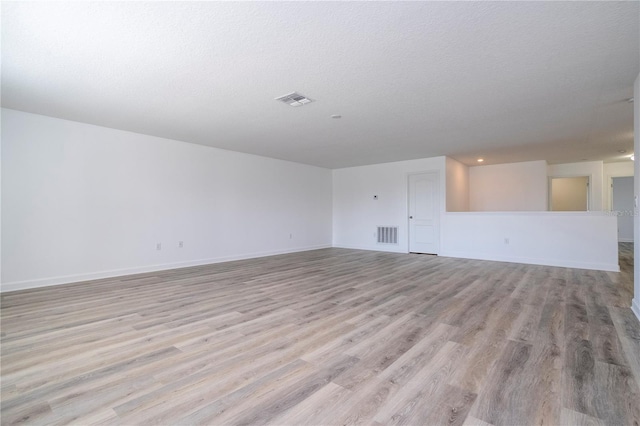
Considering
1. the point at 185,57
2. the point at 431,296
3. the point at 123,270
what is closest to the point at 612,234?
the point at 431,296

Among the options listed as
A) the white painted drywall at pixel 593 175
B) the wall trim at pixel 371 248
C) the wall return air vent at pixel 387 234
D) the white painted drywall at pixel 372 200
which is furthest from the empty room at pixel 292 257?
the white painted drywall at pixel 593 175

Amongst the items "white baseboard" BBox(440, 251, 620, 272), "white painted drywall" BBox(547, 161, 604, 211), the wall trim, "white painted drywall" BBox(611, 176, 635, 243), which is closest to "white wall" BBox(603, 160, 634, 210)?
"white painted drywall" BBox(547, 161, 604, 211)

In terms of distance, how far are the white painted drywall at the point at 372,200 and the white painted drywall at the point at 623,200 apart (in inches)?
271

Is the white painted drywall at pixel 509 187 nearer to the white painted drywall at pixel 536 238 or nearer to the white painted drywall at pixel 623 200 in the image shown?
the white painted drywall at pixel 536 238

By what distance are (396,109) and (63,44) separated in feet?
11.6

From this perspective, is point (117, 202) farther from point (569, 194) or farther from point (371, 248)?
point (569, 194)

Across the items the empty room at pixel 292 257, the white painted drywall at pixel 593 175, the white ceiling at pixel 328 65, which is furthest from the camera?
the white painted drywall at pixel 593 175

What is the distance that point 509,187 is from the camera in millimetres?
8203

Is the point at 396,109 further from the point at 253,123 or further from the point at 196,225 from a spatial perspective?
the point at 196,225

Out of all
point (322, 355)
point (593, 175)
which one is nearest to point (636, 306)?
point (322, 355)

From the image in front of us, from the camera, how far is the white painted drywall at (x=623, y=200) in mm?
9148

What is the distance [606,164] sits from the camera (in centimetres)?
877

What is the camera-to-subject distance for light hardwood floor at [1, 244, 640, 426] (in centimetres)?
157

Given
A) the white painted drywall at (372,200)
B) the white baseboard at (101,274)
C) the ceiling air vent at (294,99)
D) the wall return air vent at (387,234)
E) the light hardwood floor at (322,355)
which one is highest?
the ceiling air vent at (294,99)
